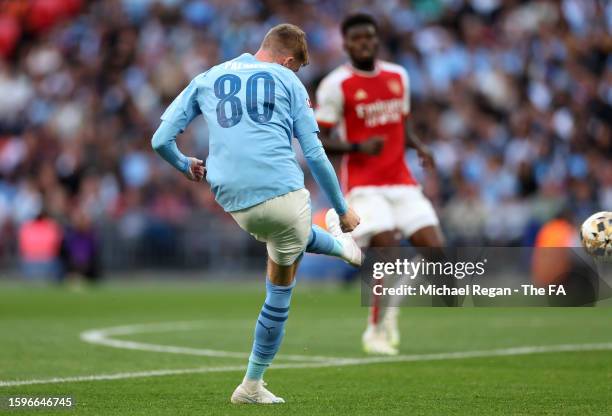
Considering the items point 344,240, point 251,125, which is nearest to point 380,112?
point 344,240

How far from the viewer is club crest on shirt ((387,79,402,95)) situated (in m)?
11.1

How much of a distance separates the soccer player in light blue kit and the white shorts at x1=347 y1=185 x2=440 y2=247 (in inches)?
149

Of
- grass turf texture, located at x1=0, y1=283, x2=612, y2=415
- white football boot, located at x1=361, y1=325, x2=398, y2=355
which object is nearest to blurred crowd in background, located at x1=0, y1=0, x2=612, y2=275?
grass turf texture, located at x1=0, y1=283, x2=612, y2=415

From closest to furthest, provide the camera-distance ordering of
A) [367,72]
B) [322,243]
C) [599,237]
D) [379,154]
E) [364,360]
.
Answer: [322,243], [599,237], [364,360], [379,154], [367,72]

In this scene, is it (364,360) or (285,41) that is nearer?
(285,41)

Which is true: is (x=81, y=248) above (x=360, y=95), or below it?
below

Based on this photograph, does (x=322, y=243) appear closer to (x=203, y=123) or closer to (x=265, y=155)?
(x=265, y=155)

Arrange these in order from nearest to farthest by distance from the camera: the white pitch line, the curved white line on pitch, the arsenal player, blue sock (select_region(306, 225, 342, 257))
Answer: blue sock (select_region(306, 225, 342, 257))
the white pitch line
the curved white line on pitch
the arsenal player

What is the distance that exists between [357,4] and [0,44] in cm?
873

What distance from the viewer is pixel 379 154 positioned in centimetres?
1093

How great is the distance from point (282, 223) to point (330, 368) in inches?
101

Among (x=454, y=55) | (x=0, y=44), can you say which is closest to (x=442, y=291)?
(x=454, y=55)

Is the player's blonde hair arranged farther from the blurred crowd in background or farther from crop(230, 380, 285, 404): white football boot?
the blurred crowd in background

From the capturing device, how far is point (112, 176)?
25.0m
